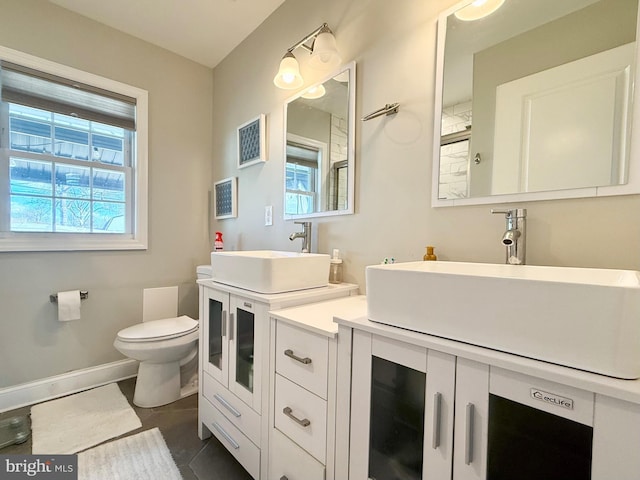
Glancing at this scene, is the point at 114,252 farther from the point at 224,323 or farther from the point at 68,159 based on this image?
the point at 224,323

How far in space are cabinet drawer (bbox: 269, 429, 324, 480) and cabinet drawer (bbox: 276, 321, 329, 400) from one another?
8.8 inches

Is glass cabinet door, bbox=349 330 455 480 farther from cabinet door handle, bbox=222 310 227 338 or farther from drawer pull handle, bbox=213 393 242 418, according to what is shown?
cabinet door handle, bbox=222 310 227 338

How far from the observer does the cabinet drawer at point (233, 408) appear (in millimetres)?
1159

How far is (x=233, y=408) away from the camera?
127 cm

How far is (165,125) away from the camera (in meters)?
2.31

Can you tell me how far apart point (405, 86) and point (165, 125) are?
1963 mm

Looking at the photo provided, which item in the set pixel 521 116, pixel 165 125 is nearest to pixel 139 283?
pixel 165 125

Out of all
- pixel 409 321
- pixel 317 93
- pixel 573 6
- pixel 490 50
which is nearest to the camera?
pixel 409 321

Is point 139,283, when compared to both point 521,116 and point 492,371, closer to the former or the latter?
point 492,371

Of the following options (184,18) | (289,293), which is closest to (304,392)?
(289,293)

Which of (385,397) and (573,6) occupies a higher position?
(573,6)

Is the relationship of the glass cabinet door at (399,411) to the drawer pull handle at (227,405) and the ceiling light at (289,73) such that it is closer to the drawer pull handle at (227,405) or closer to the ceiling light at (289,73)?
the drawer pull handle at (227,405)

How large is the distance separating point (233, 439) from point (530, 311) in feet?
4.26

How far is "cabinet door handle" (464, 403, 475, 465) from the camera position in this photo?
0.60m
